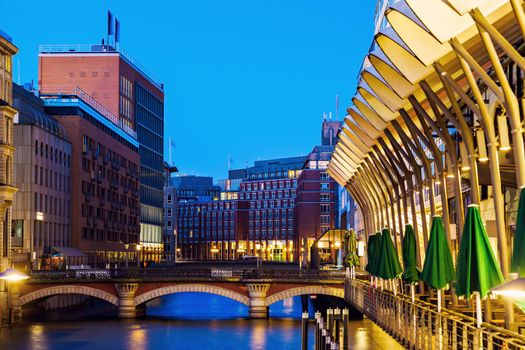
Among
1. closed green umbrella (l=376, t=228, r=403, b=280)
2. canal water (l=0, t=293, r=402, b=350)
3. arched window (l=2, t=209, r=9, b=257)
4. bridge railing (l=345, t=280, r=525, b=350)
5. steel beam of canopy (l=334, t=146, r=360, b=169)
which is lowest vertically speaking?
canal water (l=0, t=293, r=402, b=350)

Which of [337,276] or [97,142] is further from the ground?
[97,142]

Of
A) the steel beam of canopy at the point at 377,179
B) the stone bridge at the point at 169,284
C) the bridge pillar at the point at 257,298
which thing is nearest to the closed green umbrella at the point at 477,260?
the steel beam of canopy at the point at 377,179

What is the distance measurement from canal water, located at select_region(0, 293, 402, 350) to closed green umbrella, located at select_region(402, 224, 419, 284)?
3071 centimetres

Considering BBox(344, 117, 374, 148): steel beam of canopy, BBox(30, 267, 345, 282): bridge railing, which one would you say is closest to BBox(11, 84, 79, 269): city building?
BBox(30, 267, 345, 282): bridge railing

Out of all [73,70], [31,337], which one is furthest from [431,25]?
[73,70]

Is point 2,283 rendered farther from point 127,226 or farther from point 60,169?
point 127,226

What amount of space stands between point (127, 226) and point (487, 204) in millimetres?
123368

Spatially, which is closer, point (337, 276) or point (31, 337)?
point (31, 337)

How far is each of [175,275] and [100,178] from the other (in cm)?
3902

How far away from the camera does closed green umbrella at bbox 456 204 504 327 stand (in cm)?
2106

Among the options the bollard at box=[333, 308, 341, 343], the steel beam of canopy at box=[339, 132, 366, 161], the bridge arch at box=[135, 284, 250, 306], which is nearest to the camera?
the bollard at box=[333, 308, 341, 343]

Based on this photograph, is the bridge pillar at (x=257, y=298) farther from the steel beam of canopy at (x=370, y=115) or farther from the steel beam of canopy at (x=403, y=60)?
the steel beam of canopy at (x=403, y=60)

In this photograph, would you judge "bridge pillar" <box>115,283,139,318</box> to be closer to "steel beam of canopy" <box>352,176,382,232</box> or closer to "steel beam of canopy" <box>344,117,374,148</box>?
"steel beam of canopy" <box>352,176,382,232</box>

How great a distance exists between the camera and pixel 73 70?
170375 mm
